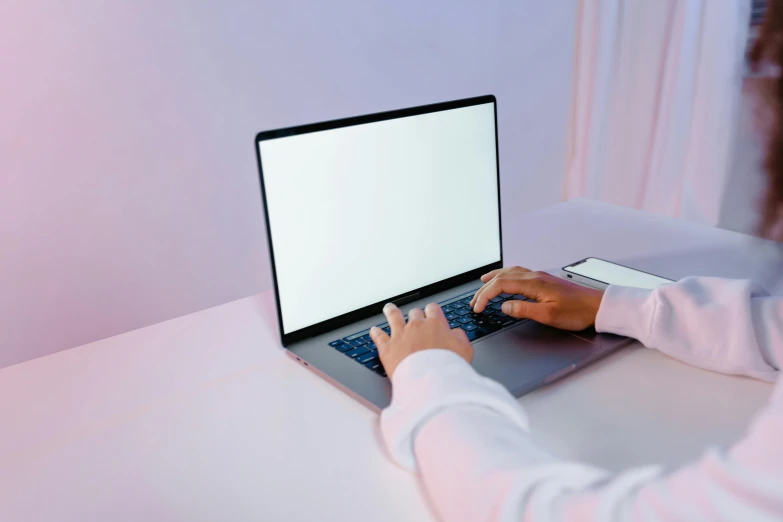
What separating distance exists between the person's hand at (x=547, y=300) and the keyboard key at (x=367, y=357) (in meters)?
0.18

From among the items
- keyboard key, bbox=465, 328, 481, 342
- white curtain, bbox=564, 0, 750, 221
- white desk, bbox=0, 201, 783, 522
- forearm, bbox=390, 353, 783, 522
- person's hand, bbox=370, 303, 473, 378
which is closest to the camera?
forearm, bbox=390, 353, 783, 522

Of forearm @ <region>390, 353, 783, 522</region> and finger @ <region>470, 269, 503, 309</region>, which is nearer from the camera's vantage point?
forearm @ <region>390, 353, 783, 522</region>

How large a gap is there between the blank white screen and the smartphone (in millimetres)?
134

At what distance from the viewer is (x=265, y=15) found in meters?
1.84

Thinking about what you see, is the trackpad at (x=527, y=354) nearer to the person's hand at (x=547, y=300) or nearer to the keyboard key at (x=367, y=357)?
the person's hand at (x=547, y=300)

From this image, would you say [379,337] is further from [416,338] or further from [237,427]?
[237,427]

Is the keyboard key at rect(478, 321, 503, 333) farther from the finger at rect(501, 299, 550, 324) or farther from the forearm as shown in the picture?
the forearm

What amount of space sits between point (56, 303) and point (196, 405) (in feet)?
4.05

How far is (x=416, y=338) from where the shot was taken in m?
0.73

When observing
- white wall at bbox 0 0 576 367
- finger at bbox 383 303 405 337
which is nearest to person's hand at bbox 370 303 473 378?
finger at bbox 383 303 405 337

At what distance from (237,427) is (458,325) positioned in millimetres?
327

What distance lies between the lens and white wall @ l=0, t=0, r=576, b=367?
1.62 meters

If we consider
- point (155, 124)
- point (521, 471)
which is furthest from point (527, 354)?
point (155, 124)

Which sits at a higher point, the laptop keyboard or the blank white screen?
the blank white screen
